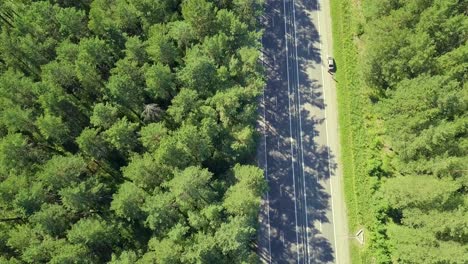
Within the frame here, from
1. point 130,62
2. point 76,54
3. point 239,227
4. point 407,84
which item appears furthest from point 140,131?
point 407,84

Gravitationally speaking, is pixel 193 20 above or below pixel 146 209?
above

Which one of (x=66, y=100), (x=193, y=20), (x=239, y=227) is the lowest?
(x=239, y=227)

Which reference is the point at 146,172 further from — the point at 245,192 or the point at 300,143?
the point at 300,143

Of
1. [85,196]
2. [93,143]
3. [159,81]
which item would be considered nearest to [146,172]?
[85,196]

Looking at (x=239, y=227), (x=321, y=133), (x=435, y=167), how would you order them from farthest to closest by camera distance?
(x=321, y=133) → (x=435, y=167) → (x=239, y=227)

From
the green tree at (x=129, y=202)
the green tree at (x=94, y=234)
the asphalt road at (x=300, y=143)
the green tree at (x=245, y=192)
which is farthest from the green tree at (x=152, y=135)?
the asphalt road at (x=300, y=143)

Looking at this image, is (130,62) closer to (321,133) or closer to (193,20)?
(193,20)

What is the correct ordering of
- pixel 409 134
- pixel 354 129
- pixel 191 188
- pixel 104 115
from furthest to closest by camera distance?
pixel 354 129
pixel 409 134
pixel 104 115
pixel 191 188

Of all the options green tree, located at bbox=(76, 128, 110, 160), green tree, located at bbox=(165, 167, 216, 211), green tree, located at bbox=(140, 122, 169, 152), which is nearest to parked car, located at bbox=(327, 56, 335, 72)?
green tree, located at bbox=(165, 167, 216, 211)

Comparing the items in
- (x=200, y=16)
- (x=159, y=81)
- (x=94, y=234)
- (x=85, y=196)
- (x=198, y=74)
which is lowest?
(x=94, y=234)
